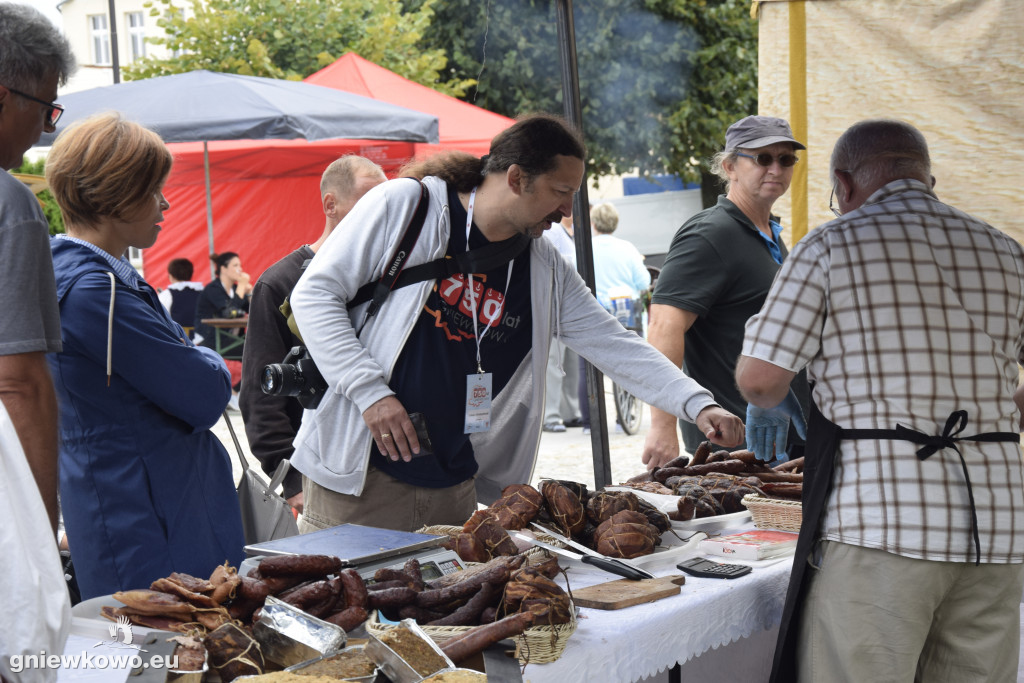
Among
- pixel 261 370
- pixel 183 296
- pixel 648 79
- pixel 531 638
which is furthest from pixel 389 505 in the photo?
pixel 648 79

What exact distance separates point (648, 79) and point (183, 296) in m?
9.39

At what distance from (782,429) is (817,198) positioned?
1647 millimetres

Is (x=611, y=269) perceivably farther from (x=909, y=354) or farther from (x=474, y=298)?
(x=909, y=354)

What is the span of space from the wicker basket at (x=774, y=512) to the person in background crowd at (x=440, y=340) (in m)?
0.20

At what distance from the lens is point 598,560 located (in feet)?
7.22

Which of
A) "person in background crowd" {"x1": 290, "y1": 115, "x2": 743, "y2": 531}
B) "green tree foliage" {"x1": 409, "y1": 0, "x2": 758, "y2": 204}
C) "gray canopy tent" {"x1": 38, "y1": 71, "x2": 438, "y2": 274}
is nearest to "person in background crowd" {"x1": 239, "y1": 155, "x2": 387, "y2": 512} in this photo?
"person in background crowd" {"x1": 290, "y1": 115, "x2": 743, "y2": 531}

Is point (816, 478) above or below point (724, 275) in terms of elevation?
below

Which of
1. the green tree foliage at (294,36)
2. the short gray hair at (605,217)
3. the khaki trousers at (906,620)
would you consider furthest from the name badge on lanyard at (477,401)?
the green tree foliage at (294,36)

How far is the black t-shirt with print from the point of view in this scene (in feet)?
8.96

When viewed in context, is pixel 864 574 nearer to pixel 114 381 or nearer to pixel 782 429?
pixel 782 429

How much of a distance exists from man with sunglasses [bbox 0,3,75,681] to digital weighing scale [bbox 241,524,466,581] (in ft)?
1.50

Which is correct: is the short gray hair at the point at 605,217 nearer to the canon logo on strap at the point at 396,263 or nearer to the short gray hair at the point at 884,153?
the canon logo on strap at the point at 396,263

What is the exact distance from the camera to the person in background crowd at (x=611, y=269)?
9.34 metres

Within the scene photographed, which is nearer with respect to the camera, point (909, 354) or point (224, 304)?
point (909, 354)
